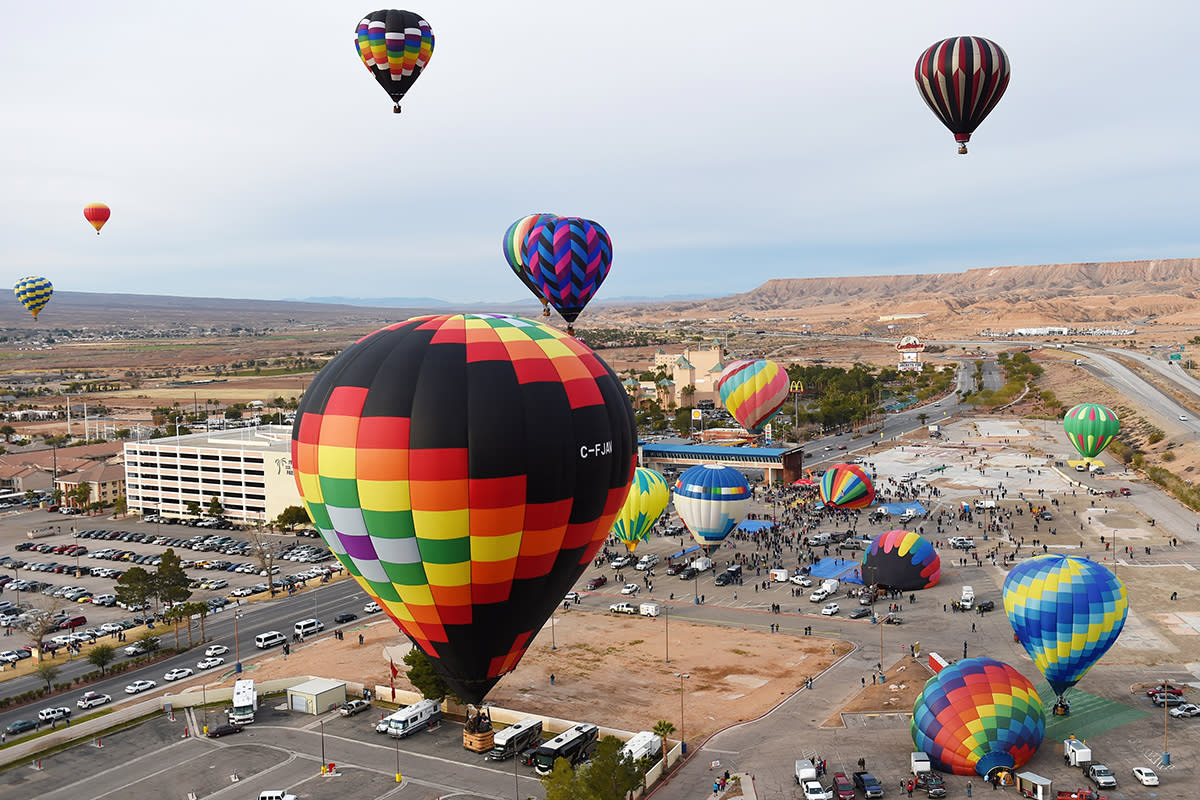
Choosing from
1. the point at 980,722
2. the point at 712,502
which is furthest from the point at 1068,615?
the point at 712,502

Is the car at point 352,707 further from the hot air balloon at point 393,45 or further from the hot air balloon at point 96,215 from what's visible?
the hot air balloon at point 96,215

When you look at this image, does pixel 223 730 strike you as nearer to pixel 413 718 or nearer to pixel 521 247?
pixel 413 718

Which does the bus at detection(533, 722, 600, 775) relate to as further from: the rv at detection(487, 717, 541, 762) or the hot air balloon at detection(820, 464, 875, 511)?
the hot air balloon at detection(820, 464, 875, 511)

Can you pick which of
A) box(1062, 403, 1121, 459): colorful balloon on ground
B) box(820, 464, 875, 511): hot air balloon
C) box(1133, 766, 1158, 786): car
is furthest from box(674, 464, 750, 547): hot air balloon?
box(1062, 403, 1121, 459): colorful balloon on ground

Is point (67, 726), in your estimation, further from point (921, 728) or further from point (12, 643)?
point (921, 728)

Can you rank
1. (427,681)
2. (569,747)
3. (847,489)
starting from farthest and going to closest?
1. (847,489)
2. (427,681)
3. (569,747)

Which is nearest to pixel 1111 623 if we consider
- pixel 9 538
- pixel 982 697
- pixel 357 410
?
pixel 982 697

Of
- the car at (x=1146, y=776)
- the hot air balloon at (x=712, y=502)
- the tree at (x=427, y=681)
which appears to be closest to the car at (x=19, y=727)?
the tree at (x=427, y=681)
